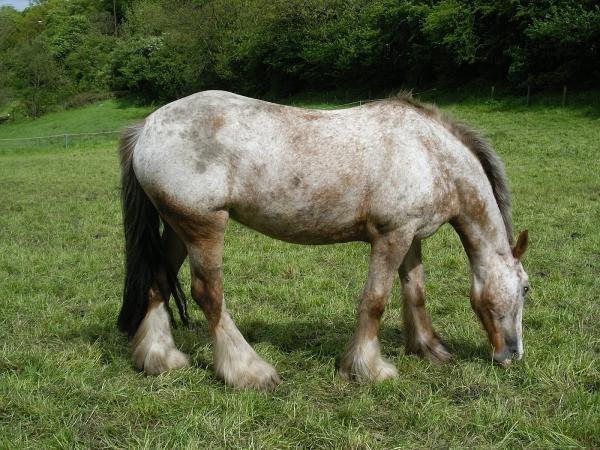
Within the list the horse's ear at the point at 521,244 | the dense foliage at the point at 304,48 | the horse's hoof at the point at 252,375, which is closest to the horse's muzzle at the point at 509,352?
the horse's ear at the point at 521,244

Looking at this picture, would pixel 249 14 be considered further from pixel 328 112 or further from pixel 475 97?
pixel 328 112

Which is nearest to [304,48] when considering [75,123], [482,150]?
[75,123]

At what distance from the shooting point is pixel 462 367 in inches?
167

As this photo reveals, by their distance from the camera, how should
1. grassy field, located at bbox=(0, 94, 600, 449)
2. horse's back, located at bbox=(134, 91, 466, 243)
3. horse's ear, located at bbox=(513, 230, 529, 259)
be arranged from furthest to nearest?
horse's ear, located at bbox=(513, 230, 529, 259) < horse's back, located at bbox=(134, 91, 466, 243) < grassy field, located at bbox=(0, 94, 600, 449)

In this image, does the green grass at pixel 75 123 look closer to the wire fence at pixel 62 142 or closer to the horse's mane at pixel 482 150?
the wire fence at pixel 62 142

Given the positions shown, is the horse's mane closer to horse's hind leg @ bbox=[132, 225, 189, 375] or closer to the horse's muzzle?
the horse's muzzle

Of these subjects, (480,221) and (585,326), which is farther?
(585,326)

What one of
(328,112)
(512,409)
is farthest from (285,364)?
(328,112)

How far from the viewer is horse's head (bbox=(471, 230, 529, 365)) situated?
4.25 meters

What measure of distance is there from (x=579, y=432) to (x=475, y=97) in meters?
27.0

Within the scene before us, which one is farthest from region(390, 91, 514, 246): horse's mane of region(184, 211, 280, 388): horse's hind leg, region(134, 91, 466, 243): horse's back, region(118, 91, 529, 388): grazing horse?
region(184, 211, 280, 388): horse's hind leg

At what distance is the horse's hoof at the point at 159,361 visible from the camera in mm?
4273

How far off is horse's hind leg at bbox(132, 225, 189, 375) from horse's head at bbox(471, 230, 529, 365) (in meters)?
2.35

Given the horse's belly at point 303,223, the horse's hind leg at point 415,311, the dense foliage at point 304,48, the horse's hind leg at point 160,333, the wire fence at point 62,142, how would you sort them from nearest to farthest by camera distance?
the horse's belly at point 303,223, the horse's hind leg at point 160,333, the horse's hind leg at point 415,311, the dense foliage at point 304,48, the wire fence at point 62,142
